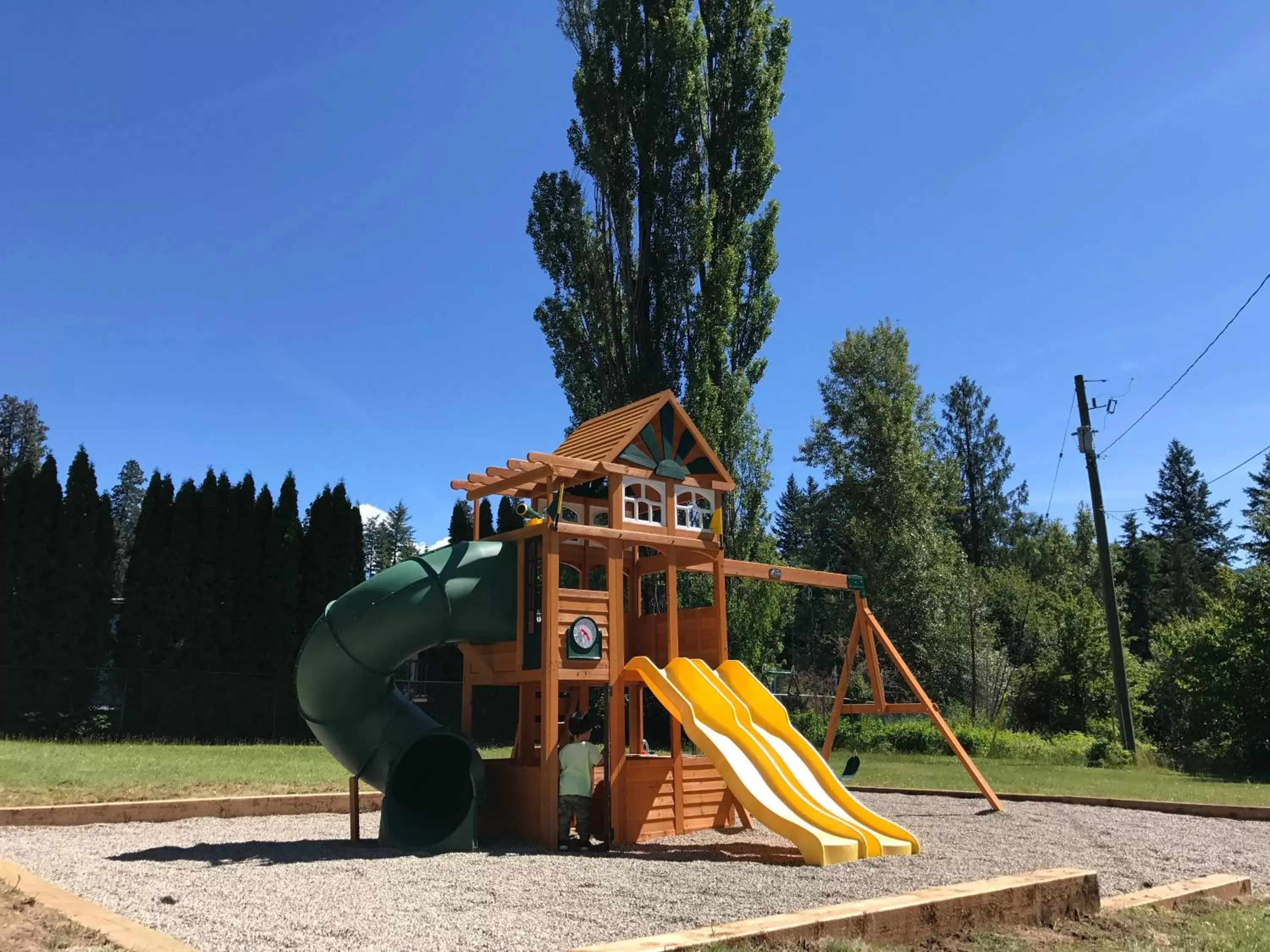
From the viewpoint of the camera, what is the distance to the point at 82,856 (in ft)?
27.5

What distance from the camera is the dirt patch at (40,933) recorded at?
4.68 metres

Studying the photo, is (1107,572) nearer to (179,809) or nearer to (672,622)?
(672,622)

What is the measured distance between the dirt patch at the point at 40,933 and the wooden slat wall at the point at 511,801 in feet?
16.6

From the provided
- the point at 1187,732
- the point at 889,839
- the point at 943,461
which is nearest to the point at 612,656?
the point at 889,839

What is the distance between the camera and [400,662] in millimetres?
9617

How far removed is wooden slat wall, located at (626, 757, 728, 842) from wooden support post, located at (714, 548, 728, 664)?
4.15ft

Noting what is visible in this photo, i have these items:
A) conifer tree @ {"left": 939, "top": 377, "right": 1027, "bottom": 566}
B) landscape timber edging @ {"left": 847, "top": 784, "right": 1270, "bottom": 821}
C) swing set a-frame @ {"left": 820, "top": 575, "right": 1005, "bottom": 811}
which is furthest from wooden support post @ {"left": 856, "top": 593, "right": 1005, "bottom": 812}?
conifer tree @ {"left": 939, "top": 377, "right": 1027, "bottom": 566}

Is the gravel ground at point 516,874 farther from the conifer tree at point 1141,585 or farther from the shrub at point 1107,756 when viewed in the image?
the conifer tree at point 1141,585

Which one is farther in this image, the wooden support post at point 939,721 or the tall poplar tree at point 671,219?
the tall poplar tree at point 671,219

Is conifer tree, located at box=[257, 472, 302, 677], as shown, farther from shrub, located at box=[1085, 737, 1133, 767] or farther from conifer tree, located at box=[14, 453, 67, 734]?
shrub, located at box=[1085, 737, 1133, 767]

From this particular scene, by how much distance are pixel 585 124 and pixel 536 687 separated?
16.8 metres

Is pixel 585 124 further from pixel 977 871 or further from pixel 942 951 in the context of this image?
pixel 942 951

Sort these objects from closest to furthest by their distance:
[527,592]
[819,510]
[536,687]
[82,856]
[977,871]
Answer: [977,871]
[82,856]
[527,592]
[536,687]
[819,510]

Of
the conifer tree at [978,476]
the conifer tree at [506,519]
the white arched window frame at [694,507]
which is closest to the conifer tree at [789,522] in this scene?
the conifer tree at [978,476]
